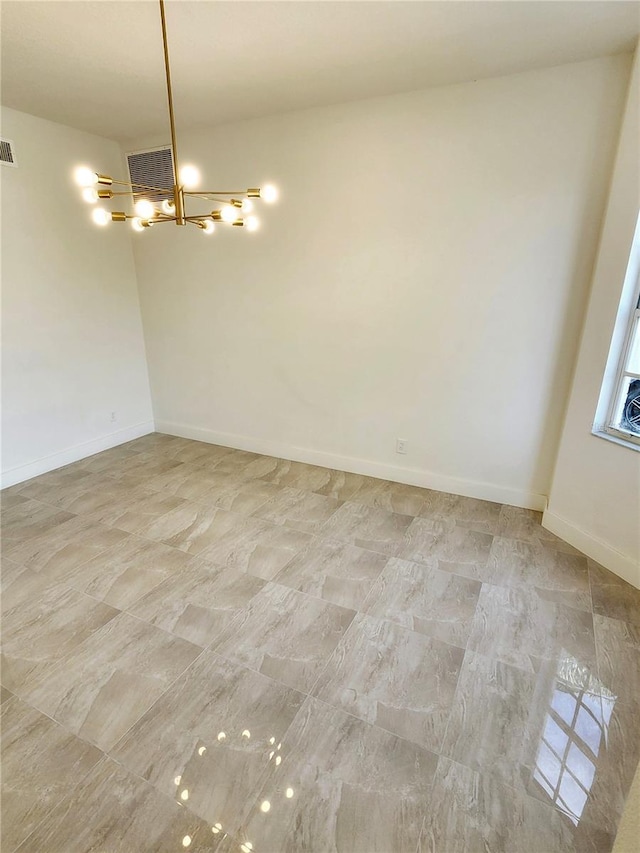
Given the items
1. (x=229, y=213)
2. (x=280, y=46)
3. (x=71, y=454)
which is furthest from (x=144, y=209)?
(x=71, y=454)

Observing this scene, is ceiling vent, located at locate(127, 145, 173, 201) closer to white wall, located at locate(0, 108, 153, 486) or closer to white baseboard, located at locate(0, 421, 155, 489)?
white wall, located at locate(0, 108, 153, 486)

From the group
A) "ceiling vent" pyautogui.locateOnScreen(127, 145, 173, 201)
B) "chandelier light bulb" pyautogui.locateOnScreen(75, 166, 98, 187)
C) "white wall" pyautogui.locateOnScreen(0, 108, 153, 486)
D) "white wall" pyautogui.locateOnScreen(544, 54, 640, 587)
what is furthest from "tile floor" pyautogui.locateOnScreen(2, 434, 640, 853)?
"ceiling vent" pyautogui.locateOnScreen(127, 145, 173, 201)

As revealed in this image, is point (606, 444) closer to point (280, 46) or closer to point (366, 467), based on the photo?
point (366, 467)

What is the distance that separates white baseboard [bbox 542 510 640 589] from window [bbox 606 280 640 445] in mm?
662

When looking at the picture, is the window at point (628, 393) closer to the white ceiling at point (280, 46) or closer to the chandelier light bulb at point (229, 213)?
the white ceiling at point (280, 46)

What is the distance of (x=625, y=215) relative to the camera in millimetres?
2285

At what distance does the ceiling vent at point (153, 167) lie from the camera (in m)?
3.72

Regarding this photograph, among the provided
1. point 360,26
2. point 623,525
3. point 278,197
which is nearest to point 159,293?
point 278,197

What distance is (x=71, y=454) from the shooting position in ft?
13.1

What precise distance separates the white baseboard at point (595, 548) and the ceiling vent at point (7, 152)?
4715 millimetres

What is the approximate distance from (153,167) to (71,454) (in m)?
2.75

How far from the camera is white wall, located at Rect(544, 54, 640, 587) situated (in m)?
2.28

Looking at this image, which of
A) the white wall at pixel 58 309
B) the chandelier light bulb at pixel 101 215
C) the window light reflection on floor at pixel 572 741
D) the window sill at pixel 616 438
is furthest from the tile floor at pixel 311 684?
the chandelier light bulb at pixel 101 215

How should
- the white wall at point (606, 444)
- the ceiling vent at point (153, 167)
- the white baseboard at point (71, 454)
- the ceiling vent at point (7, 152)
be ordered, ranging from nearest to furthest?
the white wall at point (606, 444) < the ceiling vent at point (7, 152) < the white baseboard at point (71, 454) < the ceiling vent at point (153, 167)
